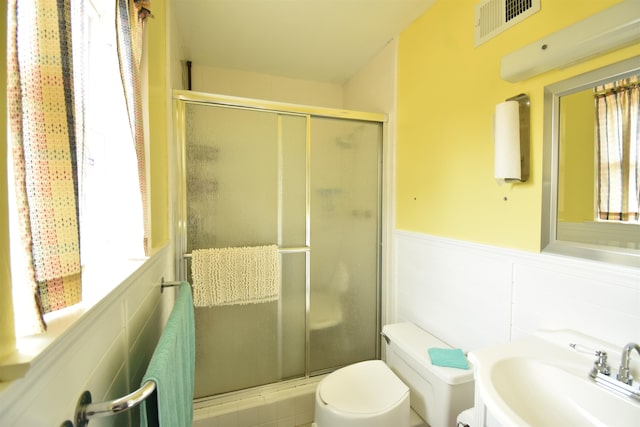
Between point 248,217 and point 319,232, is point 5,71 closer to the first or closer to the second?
point 248,217

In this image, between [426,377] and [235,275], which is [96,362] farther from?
[426,377]

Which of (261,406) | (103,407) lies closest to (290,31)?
(103,407)

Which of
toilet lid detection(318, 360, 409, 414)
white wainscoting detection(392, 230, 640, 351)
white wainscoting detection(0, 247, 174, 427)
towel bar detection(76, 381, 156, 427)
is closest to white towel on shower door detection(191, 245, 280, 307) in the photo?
white wainscoting detection(0, 247, 174, 427)

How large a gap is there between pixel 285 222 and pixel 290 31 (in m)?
1.29

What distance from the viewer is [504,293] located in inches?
47.4

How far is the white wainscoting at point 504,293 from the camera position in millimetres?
879

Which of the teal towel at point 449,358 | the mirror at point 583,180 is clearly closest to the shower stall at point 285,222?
the teal towel at point 449,358

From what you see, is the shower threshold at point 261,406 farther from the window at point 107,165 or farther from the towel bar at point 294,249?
the window at point 107,165

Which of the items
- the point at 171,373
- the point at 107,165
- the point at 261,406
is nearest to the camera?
the point at 171,373

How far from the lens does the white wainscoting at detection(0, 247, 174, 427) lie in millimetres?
370

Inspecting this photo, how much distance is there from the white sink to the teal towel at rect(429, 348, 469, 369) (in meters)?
0.37

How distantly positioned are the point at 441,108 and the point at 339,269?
1.22 m

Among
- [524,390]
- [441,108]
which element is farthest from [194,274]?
[441,108]

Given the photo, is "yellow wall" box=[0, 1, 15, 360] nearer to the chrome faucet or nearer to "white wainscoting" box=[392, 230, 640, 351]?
the chrome faucet
